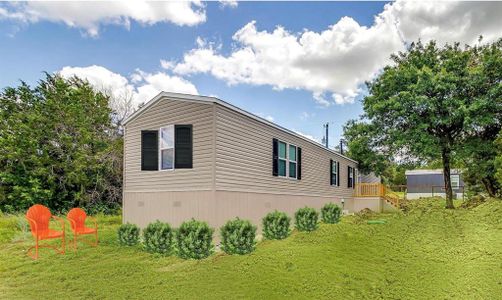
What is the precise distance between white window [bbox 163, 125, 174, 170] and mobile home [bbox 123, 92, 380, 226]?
0.09 ft

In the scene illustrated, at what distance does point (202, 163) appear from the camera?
9.02 metres

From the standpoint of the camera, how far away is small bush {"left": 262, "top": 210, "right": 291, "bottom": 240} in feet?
29.1

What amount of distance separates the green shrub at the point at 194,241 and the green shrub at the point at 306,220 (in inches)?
149

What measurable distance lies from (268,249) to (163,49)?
11.6m

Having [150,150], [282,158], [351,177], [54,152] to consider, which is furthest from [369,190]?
[54,152]

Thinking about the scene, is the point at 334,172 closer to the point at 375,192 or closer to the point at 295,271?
the point at 375,192

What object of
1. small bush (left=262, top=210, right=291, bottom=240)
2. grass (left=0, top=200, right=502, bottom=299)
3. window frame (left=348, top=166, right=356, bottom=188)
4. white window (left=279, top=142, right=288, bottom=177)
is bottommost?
grass (left=0, top=200, right=502, bottom=299)

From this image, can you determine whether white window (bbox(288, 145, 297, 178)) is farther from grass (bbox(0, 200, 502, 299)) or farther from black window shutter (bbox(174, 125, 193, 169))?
black window shutter (bbox(174, 125, 193, 169))

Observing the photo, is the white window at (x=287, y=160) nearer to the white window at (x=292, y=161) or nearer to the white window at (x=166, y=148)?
the white window at (x=292, y=161)

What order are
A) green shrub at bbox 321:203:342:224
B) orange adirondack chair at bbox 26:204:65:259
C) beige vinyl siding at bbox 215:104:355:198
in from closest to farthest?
orange adirondack chair at bbox 26:204:65:259
beige vinyl siding at bbox 215:104:355:198
green shrub at bbox 321:203:342:224

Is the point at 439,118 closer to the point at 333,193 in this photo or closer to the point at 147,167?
the point at 333,193

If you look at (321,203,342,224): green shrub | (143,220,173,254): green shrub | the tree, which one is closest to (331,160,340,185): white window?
the tree

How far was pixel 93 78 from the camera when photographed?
2122 cm

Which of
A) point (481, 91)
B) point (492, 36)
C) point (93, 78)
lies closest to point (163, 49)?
point (93, 78)
